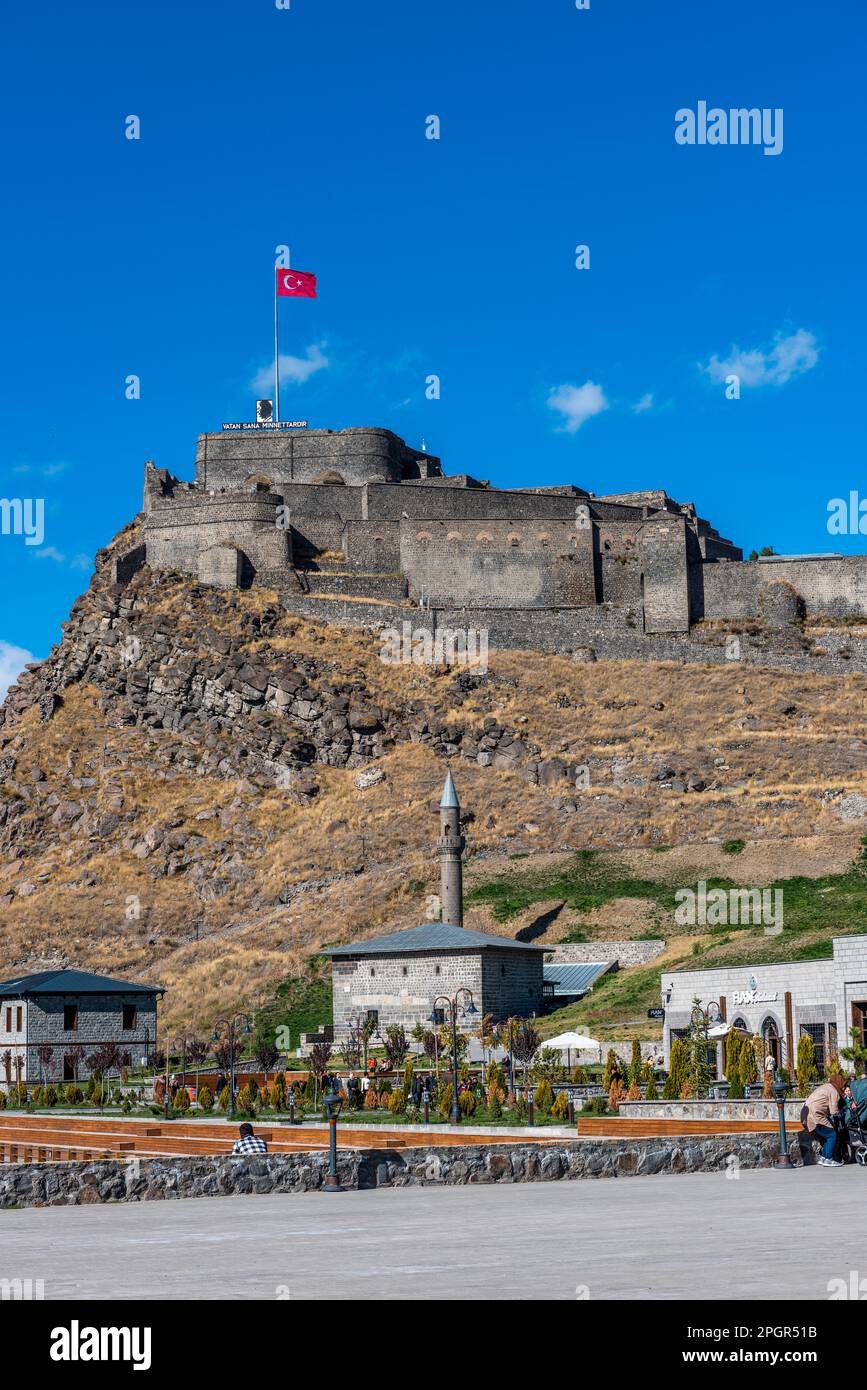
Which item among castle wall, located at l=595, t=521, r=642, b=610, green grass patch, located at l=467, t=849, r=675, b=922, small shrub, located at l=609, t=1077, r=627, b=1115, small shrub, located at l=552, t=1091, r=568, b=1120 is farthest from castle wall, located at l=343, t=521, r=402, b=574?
small shrub, located at l=552, t=1091, r=568, b=1120

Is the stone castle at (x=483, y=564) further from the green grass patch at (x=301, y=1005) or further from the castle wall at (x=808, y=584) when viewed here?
the green grass patch at (x=301, y=1005)

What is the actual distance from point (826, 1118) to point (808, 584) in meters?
67.8

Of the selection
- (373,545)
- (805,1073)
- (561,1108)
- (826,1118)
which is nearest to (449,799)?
(373,545)

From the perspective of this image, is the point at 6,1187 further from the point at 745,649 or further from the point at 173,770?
the point at 745,649

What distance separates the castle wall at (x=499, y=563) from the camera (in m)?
85.6

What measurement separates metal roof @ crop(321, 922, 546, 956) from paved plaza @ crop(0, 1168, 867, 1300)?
110ft

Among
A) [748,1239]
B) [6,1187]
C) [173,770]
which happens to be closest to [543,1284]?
[748,1239]

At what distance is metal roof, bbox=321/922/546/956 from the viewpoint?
2072 inches

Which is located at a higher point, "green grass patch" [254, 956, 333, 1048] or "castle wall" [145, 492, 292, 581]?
"castle wall" [145, 492, 292, 581]

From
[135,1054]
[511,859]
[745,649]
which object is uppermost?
[745,649]

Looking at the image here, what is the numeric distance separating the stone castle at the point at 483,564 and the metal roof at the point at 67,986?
3564cm

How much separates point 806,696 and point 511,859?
1940 cm

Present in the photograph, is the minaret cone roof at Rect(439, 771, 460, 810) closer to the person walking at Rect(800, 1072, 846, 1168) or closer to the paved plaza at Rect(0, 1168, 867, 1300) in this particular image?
the person walking at Rect(800, 1072, 846, 1168)

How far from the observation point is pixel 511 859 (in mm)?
68000
